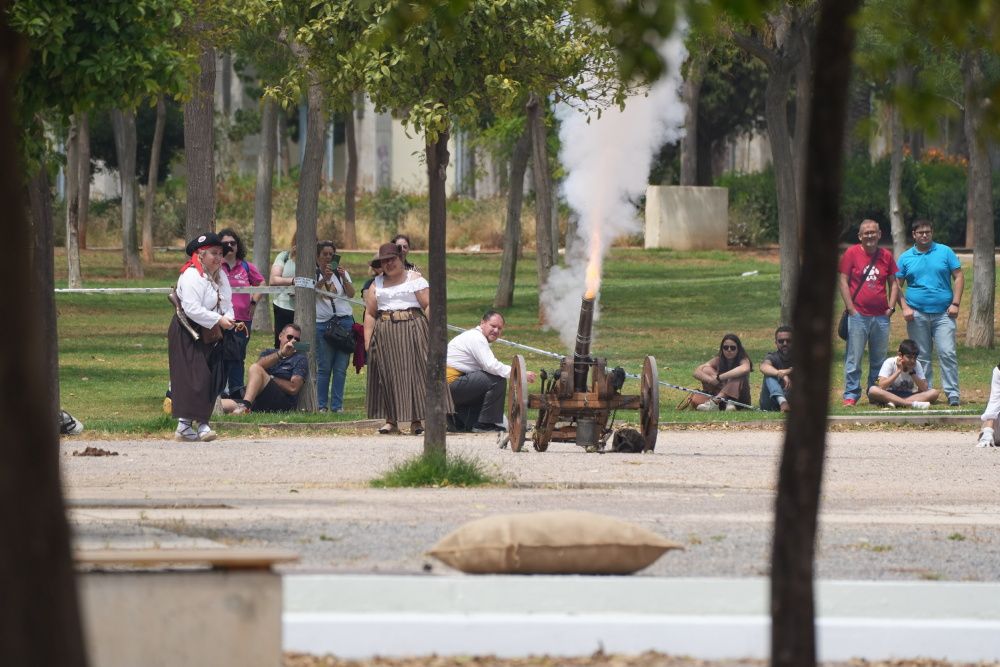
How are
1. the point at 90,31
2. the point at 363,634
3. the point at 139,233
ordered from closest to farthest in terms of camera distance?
the point at 363,634 < the point at 90,31 < the point at 139,233

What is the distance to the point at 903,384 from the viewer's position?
66.4 feet

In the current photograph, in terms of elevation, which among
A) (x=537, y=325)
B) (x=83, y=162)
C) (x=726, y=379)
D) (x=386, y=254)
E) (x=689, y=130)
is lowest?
(x=537, y=325)

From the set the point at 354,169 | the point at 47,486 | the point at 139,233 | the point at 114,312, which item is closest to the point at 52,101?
the point at 47,486

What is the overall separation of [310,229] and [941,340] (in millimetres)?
6835

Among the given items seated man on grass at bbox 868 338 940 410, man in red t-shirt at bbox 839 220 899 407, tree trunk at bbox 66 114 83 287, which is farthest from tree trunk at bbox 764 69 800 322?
tree trunk at bbox 66 114 83 287

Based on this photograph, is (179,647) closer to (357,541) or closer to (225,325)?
(357,541)

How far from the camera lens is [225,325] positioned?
15.5 m

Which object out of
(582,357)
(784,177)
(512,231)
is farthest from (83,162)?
(582,357)

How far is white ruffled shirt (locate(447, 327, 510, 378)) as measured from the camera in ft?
55.4

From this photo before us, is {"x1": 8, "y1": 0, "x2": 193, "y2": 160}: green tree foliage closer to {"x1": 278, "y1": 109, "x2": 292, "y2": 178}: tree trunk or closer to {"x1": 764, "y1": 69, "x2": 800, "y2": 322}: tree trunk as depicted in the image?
{"x1": 764, "y1": 69, "x2": 800, "y2": 322}: tree trunk

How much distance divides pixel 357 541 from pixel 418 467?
3040 millimetres

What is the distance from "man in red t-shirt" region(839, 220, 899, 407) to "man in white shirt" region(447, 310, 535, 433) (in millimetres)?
4618

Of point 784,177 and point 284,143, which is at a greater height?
point 284,143

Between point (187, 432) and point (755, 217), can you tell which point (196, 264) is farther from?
point (755, 217)
